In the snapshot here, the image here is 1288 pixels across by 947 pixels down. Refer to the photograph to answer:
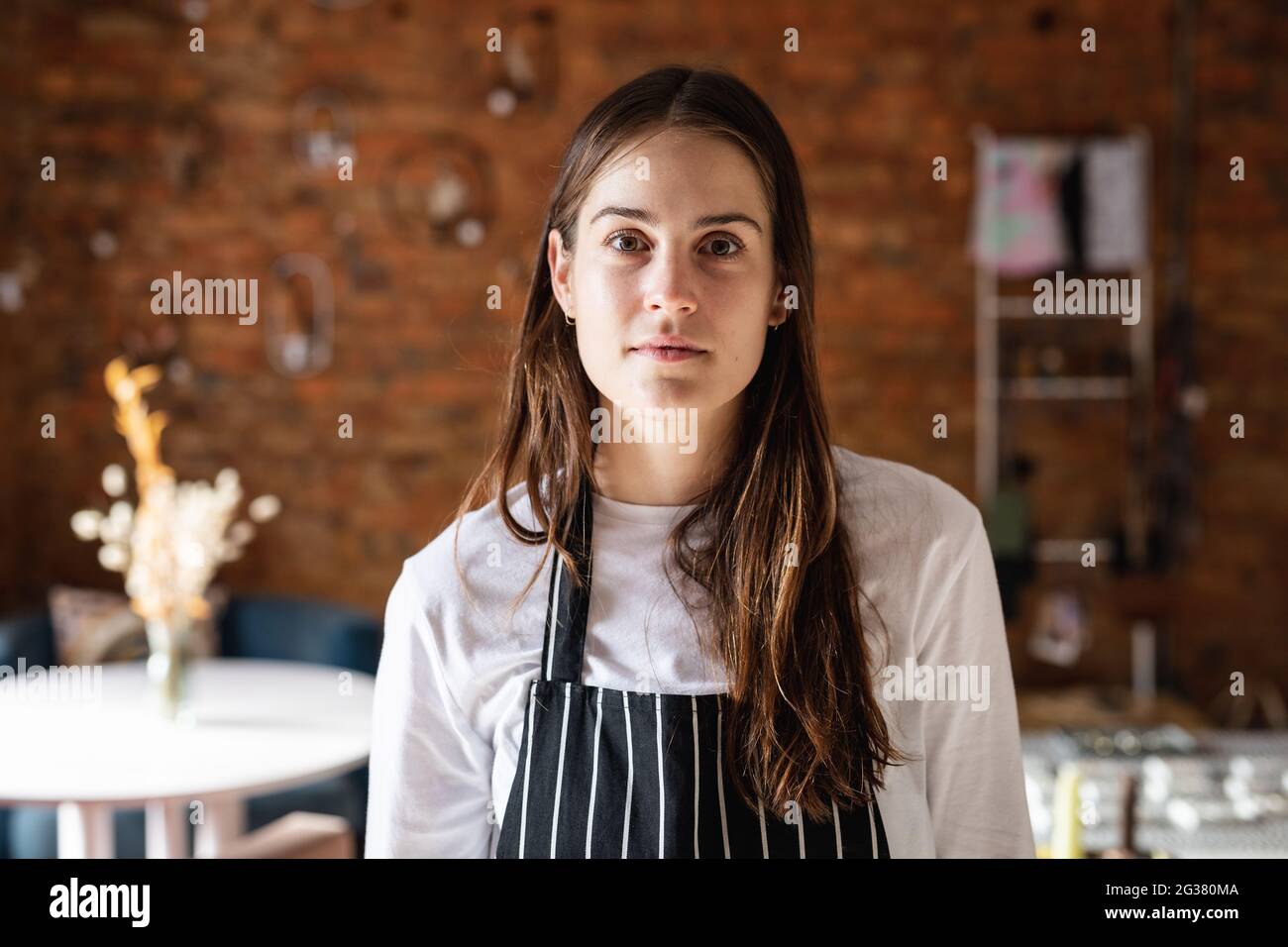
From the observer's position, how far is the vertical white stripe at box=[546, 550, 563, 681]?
104cm

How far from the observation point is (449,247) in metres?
3.69

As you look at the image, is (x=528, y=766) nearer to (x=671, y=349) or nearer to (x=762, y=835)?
(x=762, y=835)

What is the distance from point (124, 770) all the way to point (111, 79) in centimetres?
247

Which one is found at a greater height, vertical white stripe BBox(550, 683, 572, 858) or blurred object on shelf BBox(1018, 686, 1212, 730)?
vertical white stripe BBox(550, 683, 572, 858)

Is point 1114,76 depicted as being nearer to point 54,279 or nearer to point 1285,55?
point 1285,55

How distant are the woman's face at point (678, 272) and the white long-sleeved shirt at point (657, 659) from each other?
15 cm

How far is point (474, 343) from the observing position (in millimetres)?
3633

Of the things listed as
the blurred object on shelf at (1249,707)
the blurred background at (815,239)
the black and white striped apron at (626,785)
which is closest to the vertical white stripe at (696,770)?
the black and white striped apron at (626,785)

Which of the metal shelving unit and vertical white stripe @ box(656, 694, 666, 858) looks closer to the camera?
vertical white stripe @ box(656, 694, 666, 858)

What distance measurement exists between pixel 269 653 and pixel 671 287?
9.06ft

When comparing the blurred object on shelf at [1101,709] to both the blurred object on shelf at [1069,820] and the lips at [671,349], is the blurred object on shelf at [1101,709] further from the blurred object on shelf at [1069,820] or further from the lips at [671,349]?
the lips at [671,349]

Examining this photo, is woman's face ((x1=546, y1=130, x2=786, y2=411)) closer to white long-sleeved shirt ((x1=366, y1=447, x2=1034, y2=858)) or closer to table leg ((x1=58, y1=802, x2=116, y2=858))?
white long-sleeved shirt ((x1=366, y1=447, x2=1034, y2=858))

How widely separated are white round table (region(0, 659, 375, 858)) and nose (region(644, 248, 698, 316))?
1291mm

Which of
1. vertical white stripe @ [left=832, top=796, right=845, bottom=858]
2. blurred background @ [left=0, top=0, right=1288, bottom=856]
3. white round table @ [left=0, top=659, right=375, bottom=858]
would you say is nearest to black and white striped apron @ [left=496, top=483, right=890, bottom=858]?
vertical white stripe @ [left=832, top=796, right=845, bottom=858]
